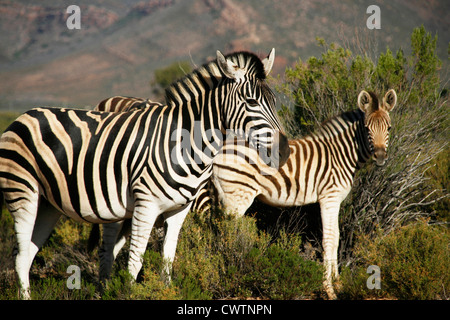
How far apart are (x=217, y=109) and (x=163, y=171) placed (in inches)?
31.4

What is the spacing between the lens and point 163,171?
14.1 ft

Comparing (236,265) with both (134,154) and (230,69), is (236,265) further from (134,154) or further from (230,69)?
(230,69)

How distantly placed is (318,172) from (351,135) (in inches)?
26.2

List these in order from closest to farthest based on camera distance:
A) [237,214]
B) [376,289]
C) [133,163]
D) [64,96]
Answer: [133,163] < [376,289] < [237,214] < [64,96]

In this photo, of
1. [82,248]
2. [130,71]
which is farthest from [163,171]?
[130,71]

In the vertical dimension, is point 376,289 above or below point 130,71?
below

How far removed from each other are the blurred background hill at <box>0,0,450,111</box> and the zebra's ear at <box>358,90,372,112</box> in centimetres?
2448

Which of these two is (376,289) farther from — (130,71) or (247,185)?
(130,71)

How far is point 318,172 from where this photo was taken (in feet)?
19.4

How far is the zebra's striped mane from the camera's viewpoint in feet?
14.5

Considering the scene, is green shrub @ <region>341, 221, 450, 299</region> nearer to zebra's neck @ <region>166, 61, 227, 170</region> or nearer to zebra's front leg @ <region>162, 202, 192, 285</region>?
zebra's front leg @ <region>162, 202, 192, 285</region>

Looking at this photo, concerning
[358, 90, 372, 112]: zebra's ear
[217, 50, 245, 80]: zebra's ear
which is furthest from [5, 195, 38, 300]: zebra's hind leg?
[358, 90, 372, 112]: zebra's ear

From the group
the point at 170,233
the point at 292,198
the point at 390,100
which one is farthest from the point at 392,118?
the point at 170,233
